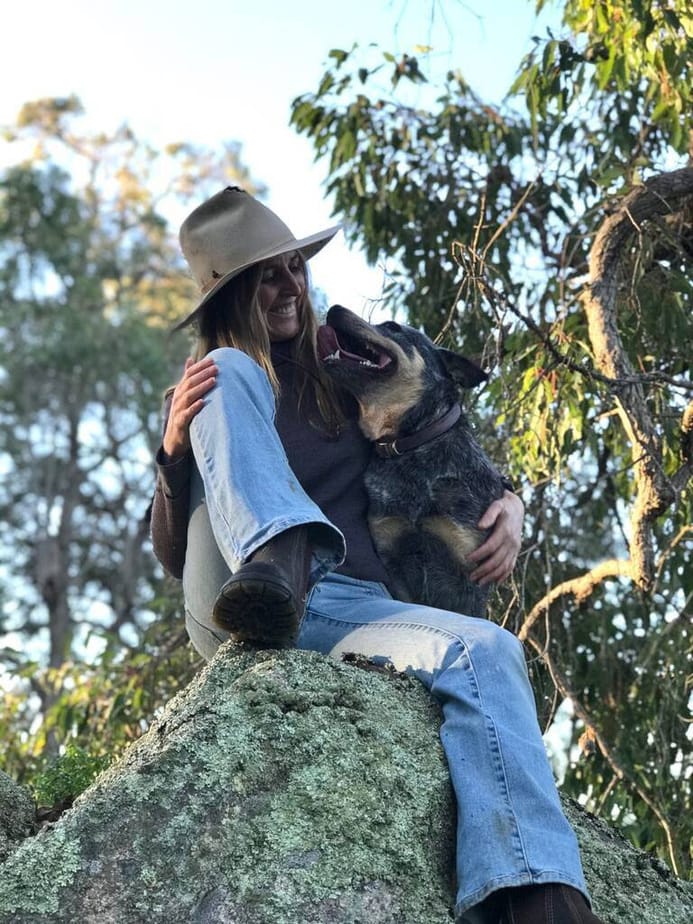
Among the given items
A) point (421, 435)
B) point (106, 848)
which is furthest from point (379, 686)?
point (421, 435)

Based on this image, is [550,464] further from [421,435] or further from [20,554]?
[20,554]

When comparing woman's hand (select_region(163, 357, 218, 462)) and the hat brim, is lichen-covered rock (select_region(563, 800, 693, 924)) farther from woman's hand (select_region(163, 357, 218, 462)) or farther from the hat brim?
the hat brim

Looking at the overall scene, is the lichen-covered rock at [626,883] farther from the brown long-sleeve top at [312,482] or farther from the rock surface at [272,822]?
the brown long-sleeve top at [312,482]

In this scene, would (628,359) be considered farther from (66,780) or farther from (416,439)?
(66,780)

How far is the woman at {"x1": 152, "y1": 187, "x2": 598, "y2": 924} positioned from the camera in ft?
8.70

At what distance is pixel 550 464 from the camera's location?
19.3 feet

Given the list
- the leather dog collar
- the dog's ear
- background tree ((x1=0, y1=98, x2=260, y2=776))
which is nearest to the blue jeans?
the leather dog collar

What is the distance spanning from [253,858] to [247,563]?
70 centimetres

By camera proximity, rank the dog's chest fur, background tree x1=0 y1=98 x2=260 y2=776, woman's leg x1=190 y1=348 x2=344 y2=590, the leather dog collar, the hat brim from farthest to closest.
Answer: background tree x1=0 y1=98 x2=260 y2=776
the hat brim
the leather dog collar
the dog's chest fur
woman's leg x1=190 y1=348 x2=344 y2=590

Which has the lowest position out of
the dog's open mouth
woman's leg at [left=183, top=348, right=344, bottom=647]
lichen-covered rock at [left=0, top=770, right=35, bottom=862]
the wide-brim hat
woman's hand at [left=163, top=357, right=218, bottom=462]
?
lichen-covered rock at [left=0, top=770, right=35, bottom=862]

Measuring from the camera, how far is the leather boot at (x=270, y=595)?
2.86 metres

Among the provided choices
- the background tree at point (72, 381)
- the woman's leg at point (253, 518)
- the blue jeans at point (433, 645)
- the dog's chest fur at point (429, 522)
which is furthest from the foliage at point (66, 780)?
the background tree at point (72, 381)

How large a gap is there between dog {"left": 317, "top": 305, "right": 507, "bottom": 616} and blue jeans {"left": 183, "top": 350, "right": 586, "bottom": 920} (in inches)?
9.2

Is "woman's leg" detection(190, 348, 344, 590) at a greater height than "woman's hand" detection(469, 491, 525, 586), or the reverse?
"woman's leg" detection(190, 348, 344, 590)
